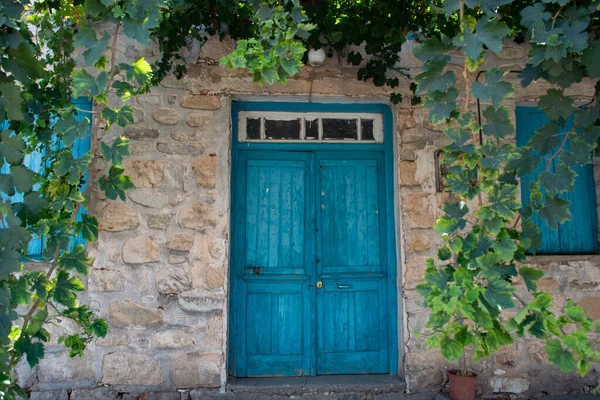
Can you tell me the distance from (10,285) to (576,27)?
107 inches

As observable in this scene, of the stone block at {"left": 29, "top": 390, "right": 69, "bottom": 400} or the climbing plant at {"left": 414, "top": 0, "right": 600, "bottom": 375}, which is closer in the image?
the climbing plant at {"left": 414, "top": 0, "right": 600, "bottom": 375}

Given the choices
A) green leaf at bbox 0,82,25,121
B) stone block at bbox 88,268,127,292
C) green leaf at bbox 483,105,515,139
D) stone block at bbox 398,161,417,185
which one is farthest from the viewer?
stone block at bbox 398,161,417,185

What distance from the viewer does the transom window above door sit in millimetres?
4168

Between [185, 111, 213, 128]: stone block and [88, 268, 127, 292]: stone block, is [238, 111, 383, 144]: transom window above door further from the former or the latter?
[88, 268, 127, 292]: stone block

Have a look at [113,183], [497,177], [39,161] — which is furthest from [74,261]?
[497,177]

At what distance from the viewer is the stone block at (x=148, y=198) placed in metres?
3.81

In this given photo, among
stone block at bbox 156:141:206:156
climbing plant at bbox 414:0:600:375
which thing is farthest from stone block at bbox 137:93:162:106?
climbing plant at bbox 414:0:600:375

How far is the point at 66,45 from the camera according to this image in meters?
3.23

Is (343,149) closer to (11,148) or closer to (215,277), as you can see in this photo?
(215,277)

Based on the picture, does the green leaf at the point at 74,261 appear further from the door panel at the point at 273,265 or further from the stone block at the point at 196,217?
the door panel at the point at 273,265

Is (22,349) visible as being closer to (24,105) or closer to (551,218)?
(24,105)

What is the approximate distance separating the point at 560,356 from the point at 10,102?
2.52 metres

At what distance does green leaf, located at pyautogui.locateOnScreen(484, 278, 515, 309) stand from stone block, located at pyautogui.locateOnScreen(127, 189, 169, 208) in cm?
260

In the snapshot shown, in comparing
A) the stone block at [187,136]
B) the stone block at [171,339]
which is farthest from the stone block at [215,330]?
the stone block at [187,136]
